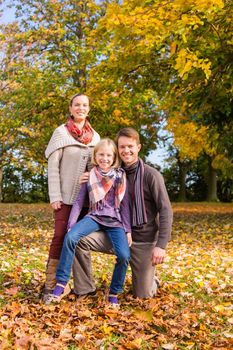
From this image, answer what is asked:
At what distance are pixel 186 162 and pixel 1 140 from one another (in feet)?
38.3

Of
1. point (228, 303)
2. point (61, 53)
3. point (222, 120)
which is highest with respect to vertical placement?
point (61, 53)

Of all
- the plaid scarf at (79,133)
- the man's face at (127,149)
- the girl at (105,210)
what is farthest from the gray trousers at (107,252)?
the plaid scarf at (79,133)

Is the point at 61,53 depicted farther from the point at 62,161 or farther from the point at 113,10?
the point at 62,161

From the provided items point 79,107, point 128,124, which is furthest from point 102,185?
point 128,124

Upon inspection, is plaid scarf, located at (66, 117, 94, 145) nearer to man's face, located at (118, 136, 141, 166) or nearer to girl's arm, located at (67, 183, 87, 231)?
man's face, located at (118, 136, 141, 166)

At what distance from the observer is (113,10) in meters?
8.84

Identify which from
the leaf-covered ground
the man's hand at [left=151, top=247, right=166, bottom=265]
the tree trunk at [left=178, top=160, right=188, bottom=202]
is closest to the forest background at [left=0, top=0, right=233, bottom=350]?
the leaf-covered ground

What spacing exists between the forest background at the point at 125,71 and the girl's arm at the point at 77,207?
3.80 m

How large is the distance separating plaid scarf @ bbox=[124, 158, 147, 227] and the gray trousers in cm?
27

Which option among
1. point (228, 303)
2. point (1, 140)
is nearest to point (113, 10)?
point (228, 303)

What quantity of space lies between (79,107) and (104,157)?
56 cm

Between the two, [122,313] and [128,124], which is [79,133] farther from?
[128,124]

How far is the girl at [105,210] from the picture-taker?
4684 millimetres

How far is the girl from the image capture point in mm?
4684
